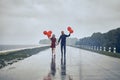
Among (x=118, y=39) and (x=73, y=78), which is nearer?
(x=73, y=78)

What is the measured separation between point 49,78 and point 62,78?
57 cm

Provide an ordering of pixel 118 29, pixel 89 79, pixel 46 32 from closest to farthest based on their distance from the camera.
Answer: pixel 89 79 → pixel 46 32 → pixel 118 29

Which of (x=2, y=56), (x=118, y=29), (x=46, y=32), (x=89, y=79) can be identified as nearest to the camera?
(x=89, y=79)

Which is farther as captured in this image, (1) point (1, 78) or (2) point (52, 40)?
(2) point (52, 40)

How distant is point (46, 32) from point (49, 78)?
431 inches

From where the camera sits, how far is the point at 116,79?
553 inches

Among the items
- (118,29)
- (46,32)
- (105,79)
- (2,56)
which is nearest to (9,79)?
(105,79)

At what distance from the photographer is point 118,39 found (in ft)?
184

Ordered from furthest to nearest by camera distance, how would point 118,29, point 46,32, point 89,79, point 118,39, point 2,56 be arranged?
point 118,29
point 118,39
point 2,56
point 46,32
point 89,79

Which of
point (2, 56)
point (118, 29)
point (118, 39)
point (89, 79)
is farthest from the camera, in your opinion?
point (118, 29)

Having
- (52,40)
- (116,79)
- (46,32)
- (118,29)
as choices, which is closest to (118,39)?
(118,29)

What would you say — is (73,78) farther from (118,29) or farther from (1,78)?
(118,29)

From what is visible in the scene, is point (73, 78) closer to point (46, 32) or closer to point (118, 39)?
point (46, 32)

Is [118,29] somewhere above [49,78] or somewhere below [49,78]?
above
